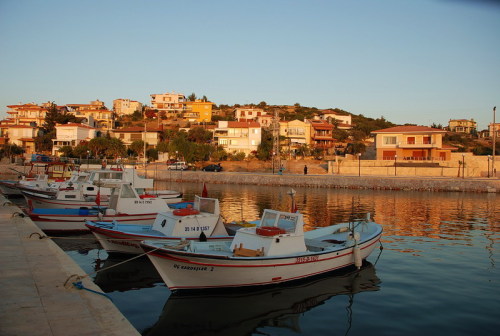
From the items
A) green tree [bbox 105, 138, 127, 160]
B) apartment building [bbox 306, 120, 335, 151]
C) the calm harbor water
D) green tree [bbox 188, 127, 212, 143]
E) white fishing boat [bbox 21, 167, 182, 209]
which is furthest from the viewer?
green tree [bbox 188, 127, 212, 143]

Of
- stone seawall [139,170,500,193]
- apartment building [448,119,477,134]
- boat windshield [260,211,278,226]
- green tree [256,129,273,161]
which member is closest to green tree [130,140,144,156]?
stone seawall [139,170,500,193]

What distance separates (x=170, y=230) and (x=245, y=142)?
7787 cm

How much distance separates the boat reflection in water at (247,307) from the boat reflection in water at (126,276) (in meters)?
2.37

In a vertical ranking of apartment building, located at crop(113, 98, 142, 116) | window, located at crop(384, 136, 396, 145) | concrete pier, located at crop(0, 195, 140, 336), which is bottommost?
concrete pier, located at crop(0, 195, 140, 336)

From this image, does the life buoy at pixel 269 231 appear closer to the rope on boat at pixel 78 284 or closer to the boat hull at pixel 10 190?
the rope on boat at pixel 78 284

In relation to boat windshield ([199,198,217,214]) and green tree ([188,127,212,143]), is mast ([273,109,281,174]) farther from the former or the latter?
boat windshield ([199,198,217,214])

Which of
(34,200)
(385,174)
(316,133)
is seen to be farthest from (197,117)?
(34,200)

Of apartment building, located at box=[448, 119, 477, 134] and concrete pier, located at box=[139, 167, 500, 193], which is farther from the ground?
apartment building, located at box=[448, 119, 477, 134]

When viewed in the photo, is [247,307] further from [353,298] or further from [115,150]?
[115,150]

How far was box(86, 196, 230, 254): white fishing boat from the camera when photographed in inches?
687

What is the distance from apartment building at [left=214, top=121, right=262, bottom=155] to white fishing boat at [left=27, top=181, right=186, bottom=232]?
232ft

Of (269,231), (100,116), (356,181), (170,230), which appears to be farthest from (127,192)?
(100,116)

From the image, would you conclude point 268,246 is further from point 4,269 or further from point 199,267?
point 4,269

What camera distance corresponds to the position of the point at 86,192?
1230 inches
